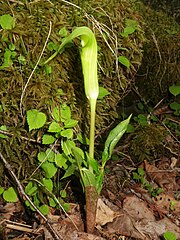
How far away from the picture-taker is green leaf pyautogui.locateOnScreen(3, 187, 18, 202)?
5.98 ft

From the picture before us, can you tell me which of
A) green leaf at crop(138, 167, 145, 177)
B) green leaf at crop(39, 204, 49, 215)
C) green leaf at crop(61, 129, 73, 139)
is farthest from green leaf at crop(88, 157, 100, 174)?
green leaf at crop(138, 167, 145, 177)

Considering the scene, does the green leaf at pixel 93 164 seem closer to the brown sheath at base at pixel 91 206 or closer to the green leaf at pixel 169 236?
the brown sheath at base at pixel 91 206

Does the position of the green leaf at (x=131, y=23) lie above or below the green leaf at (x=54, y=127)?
above

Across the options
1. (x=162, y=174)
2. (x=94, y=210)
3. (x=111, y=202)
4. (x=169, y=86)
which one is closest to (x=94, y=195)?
(x=94, y=210)

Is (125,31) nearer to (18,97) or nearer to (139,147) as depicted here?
(18,97)

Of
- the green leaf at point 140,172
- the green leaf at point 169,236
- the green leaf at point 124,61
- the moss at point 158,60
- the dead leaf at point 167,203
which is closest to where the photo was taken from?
the green leaf at point 169,236

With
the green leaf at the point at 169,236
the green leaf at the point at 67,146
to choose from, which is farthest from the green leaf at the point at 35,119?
the green leaf at the point at 169,236

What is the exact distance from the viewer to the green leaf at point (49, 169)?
1821 mm

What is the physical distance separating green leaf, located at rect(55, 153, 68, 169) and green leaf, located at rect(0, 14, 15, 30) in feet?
1.97

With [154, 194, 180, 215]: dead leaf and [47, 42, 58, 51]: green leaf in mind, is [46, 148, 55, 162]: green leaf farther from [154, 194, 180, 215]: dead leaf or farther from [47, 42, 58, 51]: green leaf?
[154, 194, 180, 215]: dead leaf

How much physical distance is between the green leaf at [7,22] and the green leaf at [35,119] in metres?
0.38

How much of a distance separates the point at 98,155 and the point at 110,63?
547mm

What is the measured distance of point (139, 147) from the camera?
2.57m

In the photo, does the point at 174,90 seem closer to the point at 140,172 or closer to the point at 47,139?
the point at 140,172
